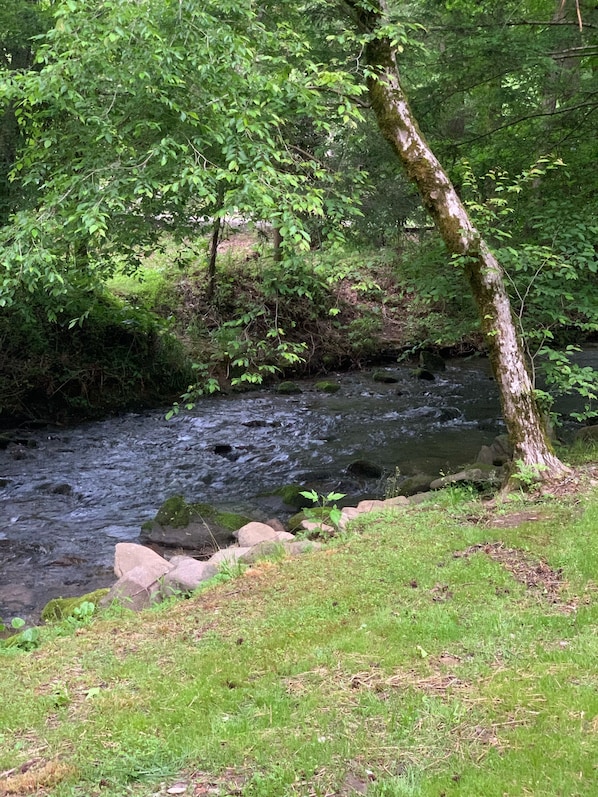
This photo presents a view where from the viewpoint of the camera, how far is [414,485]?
28.9 ft

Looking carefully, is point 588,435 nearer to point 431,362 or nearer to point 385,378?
point 385,378

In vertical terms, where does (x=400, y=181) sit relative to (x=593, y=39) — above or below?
below

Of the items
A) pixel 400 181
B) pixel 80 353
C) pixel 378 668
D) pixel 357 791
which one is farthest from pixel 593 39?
pixel 80 353

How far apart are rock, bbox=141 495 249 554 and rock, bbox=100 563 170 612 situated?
1.77 meters

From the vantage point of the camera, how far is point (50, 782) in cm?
265

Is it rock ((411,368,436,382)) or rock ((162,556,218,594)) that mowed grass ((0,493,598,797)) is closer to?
rock ((162,556,218,594))

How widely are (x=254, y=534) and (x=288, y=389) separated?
30.6 ft

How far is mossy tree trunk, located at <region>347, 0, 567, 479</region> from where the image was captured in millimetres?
6383

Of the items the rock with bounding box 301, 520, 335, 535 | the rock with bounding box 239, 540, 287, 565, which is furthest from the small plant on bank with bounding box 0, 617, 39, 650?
the rock with bounding box 301, 520, 335, 535

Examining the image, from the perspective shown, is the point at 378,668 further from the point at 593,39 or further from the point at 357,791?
the point at 593,39

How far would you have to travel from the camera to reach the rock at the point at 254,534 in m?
6.62

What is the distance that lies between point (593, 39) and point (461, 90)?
6.20 feet

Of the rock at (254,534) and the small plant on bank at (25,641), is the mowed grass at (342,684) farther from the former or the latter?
the rock at (254,534)

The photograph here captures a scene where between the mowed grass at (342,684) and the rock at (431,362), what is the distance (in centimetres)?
1262
